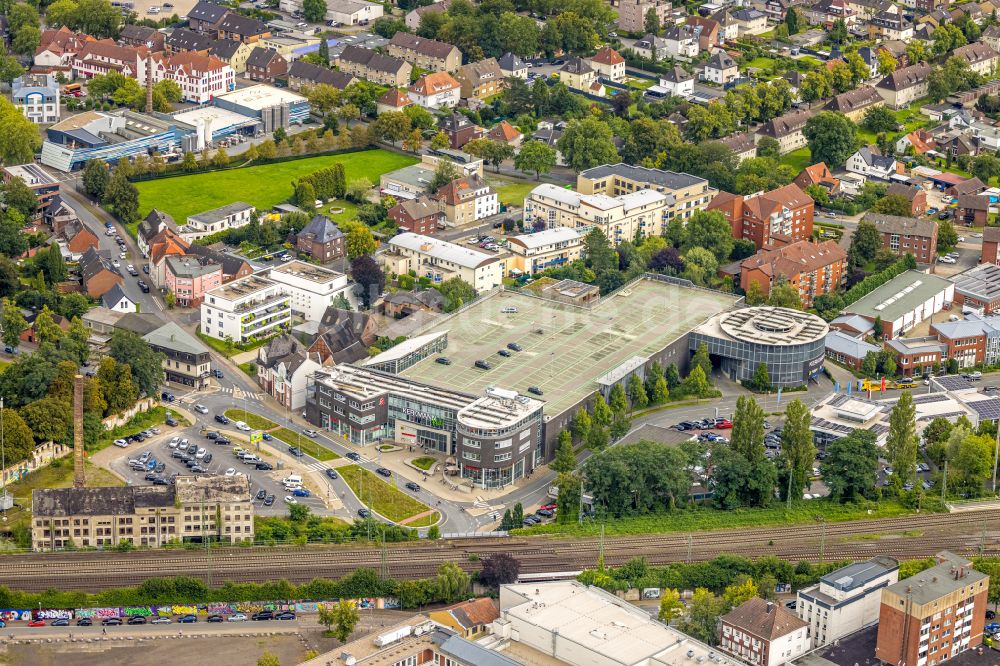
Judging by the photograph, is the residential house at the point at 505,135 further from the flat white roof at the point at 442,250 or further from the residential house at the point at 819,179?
the flat white roof at the point at 442,250

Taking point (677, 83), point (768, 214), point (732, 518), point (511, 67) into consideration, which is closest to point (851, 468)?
point (732, 518)

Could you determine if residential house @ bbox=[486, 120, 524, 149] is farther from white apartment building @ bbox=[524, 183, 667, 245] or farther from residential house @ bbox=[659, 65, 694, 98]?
residential house @ bbox=[659, 65, 694, 98]

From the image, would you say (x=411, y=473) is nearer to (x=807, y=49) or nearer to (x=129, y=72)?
(x=129, y=72)

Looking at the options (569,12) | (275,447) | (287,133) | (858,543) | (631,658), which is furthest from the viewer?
(569,12)

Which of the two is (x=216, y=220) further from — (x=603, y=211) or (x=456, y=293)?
(x=603, y=211)

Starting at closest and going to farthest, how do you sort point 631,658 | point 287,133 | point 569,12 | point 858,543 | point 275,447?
point 631,658
point 858,543
point 275,447
point 287,133
point 569,12

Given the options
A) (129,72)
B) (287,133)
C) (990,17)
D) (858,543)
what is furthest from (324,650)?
(990,17)
